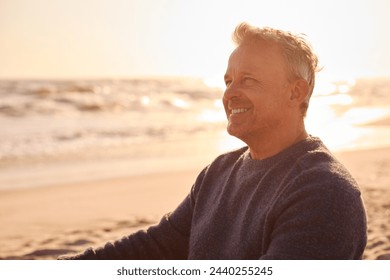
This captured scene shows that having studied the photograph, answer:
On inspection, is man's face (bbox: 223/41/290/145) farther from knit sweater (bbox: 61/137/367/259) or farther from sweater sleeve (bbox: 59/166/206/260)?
sweater sleeve (bbox: 59/166/206/260)

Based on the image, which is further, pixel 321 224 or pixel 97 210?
pixel 97 210

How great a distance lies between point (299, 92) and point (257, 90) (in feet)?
0.46

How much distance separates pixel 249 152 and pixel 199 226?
0.32 metres

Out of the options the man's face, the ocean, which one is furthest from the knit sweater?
the ocean

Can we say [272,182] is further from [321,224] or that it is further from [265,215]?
[321,224]

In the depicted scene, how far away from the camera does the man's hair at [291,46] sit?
1.89 metres

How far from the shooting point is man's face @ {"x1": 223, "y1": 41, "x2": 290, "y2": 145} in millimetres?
1923

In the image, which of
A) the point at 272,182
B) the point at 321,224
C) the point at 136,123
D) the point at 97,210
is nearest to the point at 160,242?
the point at 272,182

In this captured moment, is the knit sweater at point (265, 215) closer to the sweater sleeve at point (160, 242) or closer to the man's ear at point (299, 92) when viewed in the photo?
the sweater sleeve at point (160, 242)

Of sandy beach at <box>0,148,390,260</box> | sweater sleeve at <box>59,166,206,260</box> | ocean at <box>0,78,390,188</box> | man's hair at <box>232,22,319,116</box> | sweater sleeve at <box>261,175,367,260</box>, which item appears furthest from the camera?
ocean at <box>0,78,390,188</box>

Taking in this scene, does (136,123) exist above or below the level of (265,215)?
below

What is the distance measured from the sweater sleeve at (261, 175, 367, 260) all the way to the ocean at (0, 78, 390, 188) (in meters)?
4.78

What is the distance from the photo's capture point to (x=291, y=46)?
189 cm
